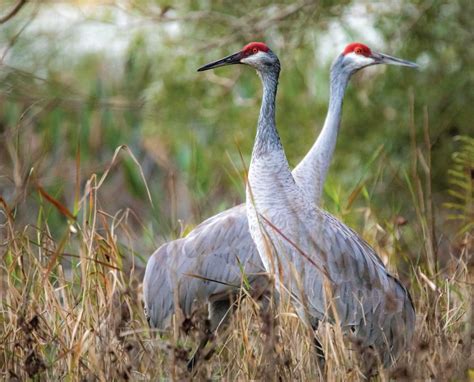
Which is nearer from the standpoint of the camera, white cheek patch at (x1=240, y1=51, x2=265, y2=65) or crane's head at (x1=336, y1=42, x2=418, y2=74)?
white cheek patch at (x1=240, y1=51, x2=265, y2=65)

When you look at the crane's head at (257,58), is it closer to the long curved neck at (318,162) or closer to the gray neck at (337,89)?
the long curved neck at (318,162)

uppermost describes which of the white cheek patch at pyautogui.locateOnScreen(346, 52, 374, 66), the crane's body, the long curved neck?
the white cheek patch at pyautogui.locateOnScreen(346, 52, 374, 66)

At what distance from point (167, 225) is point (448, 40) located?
4.28 meters

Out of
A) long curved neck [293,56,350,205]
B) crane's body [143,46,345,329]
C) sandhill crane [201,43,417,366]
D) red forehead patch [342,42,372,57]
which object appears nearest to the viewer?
sandhill crane [201,43,417,366]

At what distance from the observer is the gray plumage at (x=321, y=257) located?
4.33 m

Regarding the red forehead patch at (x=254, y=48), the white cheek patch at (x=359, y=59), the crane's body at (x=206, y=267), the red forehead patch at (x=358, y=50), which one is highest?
the red forehead patch at (x=254, y=48)

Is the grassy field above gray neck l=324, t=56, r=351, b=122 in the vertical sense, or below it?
below

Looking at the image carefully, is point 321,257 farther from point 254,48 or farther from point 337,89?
point 337,89

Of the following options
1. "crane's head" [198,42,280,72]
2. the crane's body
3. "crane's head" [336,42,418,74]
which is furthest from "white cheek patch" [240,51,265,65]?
"crane's head" [336,42,418,74]

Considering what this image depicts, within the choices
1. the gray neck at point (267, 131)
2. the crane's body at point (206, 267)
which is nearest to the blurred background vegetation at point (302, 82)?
the crane's body at point (206, 267)

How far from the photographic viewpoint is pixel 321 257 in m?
4.40

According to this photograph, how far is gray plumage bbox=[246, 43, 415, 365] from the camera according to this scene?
433 centimetres

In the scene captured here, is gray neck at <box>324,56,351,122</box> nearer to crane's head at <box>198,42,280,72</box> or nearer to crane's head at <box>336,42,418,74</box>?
crane's head at <box>336,42,418,74</box>

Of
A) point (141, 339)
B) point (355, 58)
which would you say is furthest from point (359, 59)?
point (141, 339)
